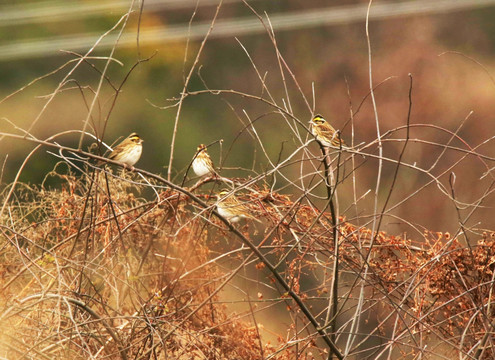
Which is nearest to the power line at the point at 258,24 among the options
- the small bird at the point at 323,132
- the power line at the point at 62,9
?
the power line at the point at 62,9

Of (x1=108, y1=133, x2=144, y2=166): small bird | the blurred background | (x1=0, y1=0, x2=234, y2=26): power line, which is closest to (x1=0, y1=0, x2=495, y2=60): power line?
the blurred background

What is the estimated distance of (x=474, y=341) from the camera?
4895mm

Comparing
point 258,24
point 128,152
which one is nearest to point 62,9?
point 258,24

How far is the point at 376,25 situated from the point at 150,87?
5.39 metres

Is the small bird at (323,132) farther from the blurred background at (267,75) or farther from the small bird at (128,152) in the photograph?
the blurred background at (267,75)

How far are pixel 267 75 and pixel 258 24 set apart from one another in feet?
4.31

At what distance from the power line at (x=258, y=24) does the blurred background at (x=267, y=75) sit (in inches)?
1.4

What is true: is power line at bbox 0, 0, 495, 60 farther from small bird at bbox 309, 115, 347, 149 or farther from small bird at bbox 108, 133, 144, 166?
small bird at bbox 108, 133, 144, 166

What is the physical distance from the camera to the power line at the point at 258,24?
2039 centimetres

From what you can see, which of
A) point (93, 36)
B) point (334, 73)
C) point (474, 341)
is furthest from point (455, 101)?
point (474, 341)

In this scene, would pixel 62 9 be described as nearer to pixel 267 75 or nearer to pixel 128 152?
pixel 267 75

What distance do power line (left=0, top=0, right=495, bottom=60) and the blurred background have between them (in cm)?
4

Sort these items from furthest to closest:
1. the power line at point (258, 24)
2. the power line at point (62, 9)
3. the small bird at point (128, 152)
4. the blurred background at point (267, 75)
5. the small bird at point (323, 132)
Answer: the power line at point (62, 9), the power line at point (258, 24), the blurred background at point (267, 75), the small bird at point (128, 152), the small bird at point (323, 132)

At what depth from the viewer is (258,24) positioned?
2008 centimetres
